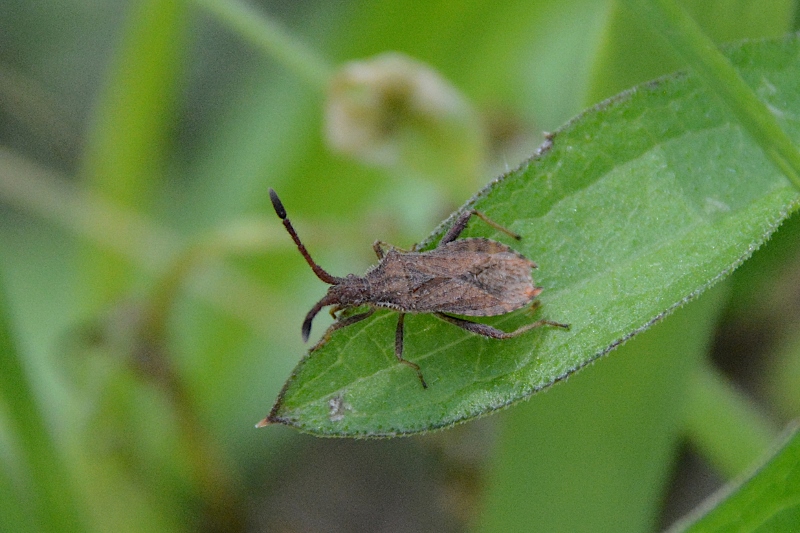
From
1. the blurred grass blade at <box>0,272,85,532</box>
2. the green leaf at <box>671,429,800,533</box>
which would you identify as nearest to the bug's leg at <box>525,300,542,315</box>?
the green leaf at <box>671,429,800,533</box>

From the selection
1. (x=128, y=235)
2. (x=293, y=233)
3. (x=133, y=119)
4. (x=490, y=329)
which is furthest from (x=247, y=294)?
(x=490, y=329)

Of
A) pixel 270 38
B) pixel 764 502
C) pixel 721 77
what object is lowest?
pixel 764 502

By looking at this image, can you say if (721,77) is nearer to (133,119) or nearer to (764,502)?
(764,502)

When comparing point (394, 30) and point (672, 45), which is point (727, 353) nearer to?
point (394, 30)

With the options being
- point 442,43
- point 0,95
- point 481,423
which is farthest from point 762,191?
point 0,95

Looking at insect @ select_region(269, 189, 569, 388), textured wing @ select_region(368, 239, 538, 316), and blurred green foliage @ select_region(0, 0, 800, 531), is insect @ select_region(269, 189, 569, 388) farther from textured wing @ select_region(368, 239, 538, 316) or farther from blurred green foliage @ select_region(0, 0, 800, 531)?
blurred green foliage @ select_region(0, 0, 800, 531)

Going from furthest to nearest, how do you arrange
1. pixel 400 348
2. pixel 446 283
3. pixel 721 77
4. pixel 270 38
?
pixel 270 38
pixel 446 283
pixel 400 348
pixel 721 77
